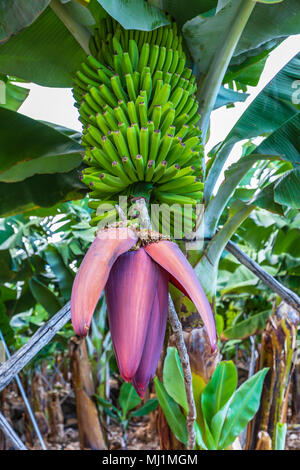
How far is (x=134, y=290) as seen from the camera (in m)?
0.39

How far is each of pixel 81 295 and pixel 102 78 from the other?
48 centimetres

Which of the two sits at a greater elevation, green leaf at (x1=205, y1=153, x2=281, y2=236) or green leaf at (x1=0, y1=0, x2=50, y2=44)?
green leaf at (x1=0, y1=0, x2=50, y2=44)

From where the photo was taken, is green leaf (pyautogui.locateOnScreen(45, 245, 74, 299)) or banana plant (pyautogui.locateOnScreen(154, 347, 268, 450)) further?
green leaf (pyautogui.locateOnScreen(45, 245, 74, 299))

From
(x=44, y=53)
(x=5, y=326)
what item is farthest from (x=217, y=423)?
(x=5, y=326)

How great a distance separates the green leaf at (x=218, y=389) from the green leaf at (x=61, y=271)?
1.32 metres

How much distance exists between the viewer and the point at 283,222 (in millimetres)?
1950

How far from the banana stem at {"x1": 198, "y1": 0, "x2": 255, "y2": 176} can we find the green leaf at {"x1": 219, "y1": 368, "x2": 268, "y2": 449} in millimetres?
616

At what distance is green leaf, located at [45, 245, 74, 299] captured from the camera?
2010 millimetres

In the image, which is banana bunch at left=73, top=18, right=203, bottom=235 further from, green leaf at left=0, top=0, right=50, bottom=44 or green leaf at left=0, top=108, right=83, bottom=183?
green leaf at left=0, top=108, right=83, bottom=183

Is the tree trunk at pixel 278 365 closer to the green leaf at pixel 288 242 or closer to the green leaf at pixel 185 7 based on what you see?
the green leaf at pixel 288 242

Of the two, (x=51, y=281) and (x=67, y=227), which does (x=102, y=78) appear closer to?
(x=67, y=227)

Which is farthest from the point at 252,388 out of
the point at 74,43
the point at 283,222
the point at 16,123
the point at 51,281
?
the point at 51,281

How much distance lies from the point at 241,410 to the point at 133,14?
842mm

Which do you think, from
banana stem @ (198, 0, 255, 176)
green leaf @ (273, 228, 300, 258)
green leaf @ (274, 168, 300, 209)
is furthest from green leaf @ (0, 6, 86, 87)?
green leaf @ (273, 228, 300, 258)
